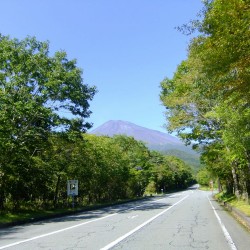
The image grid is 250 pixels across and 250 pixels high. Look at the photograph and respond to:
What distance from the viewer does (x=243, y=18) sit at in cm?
827

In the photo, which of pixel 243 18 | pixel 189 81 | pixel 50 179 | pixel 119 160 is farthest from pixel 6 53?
pixel 119 160

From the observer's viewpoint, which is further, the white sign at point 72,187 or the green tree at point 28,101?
the white sign at point 72,187

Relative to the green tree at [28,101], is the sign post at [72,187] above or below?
below

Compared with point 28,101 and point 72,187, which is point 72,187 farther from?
point 28,101

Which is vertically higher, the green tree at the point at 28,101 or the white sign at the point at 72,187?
the green tree at the point at 28,101

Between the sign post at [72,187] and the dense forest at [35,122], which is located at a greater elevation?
the dense forest at [35,122]

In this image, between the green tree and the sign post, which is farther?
the sign post

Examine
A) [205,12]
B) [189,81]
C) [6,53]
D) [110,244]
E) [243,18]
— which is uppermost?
[6,53]

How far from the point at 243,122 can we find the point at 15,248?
11.7m

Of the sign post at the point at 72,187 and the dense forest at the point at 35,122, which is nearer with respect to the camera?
the dense forest at the point at 35,122

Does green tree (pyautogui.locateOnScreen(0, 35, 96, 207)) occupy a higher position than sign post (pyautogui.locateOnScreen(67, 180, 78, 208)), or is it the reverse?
green tree (pyautogui.locateOnScreen(0, 35, 96, 207))

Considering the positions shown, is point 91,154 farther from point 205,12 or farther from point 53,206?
point 205,12

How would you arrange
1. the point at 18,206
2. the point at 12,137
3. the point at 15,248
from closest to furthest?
the point at 15,248 < the point at 12,137 < the point at 18,206

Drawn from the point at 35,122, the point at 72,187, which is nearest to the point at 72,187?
the point at 72,187
